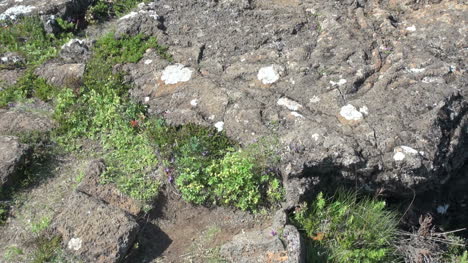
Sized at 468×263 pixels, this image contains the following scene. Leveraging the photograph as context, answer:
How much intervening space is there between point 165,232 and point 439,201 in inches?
138

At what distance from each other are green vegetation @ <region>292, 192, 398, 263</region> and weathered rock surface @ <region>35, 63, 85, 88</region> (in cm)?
297

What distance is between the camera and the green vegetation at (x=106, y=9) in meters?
6.83

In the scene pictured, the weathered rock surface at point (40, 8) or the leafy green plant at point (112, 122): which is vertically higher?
the weathered rock surface at point (40, 8)

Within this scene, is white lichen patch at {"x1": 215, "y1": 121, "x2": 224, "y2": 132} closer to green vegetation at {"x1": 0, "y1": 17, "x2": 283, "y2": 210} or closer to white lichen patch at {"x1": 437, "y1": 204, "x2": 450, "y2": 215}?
green vegetation at {"x1": 0, "y1": 17, "x2": 283, "y2": 210}

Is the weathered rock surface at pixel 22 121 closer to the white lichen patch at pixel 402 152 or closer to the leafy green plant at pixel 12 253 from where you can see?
the leafy green plant at pixel 12 253

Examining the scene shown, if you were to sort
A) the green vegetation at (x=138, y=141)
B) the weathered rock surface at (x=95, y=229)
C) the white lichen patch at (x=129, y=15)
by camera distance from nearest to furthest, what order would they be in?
the weathered rock surface at (x=95, y=229) → the green vegetation at (x=138, y=141) → the white lichen patch at (x=129, y=15)

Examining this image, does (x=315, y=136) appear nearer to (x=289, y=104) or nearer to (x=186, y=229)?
(x=289, y=104)

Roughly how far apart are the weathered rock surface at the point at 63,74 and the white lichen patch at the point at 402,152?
3.55 metres

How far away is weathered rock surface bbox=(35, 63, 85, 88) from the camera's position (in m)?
5.60

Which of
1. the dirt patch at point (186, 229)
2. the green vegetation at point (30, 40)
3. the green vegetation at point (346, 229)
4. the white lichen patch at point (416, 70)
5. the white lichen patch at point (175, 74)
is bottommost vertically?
the green vegetation at point (346, 229)

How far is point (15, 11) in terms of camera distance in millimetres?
6746

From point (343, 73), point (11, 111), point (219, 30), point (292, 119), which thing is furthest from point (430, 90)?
point (11, 111)

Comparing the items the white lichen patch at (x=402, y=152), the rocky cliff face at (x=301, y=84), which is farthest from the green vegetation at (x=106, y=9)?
the white lichen patch at (x=402, y=152)

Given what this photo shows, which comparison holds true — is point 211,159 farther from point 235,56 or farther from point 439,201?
point 439,201
